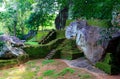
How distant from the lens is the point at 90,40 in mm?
15320

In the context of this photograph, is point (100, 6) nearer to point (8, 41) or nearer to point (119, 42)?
point (119, 42)

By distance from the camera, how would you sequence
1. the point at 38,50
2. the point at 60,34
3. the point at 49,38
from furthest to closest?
1. the point at 60,34
2. the point at 49,38
3. the point at 38,50

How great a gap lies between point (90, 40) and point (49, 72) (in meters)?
3.90

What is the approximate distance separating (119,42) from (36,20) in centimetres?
1658

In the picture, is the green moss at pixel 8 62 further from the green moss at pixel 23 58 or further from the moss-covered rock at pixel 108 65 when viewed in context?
the moss-covered rock at pixel 108 65

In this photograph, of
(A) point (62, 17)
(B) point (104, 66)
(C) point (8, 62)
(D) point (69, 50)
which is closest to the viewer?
(B) point (104, 66)

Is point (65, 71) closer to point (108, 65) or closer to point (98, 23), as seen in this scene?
point (108, 65)

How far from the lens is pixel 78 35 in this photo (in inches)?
673

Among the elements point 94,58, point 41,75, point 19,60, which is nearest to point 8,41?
point 19,60

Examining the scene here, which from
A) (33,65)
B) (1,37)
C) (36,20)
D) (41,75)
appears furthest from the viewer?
(36,20)

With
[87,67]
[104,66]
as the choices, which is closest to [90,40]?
[87,67]

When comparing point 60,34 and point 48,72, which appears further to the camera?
point 60,34

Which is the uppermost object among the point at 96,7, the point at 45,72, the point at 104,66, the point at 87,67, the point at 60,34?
the point at 96,7

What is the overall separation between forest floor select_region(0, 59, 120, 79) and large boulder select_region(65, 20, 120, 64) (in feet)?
5.65
